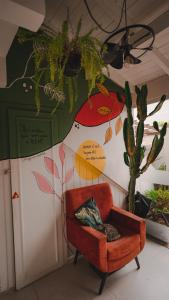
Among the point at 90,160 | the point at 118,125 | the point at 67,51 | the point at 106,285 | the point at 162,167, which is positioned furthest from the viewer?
the point at 162,167

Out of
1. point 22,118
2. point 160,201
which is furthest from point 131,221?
point 22,118

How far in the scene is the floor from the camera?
6.21 ft

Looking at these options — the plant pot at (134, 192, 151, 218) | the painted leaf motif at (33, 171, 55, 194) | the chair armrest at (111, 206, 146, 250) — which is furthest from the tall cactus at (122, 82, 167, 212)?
the painted leaf motif at (33, 171, 55, 194)

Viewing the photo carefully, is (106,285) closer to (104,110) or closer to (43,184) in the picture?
(43,184)

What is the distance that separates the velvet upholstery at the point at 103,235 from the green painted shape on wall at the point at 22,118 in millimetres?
742

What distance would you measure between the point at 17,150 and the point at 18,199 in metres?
0.52

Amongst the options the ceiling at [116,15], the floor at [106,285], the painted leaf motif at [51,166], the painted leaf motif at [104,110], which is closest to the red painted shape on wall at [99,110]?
the painted leaf motif at [104,110]

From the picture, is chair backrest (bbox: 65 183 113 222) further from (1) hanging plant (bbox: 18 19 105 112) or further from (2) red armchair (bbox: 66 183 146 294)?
(1) hanging plant (bbox: 18 19 105 112)

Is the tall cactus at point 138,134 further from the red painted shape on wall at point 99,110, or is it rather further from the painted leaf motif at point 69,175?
the painted leaf motif at point 69,175

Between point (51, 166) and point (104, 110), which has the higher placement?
point (104, 110)

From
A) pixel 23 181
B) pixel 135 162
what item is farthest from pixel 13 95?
pixel 135 162

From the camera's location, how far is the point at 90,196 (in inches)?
97.8

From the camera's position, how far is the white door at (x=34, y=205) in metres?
2.01

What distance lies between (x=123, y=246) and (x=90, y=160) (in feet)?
3.81
